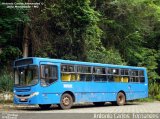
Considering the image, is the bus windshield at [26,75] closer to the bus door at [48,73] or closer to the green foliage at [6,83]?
the bus door at [48,73]

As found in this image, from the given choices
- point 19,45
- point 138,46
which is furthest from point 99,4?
point 19,45

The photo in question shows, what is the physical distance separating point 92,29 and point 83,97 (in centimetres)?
962

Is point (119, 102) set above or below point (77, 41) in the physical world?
below

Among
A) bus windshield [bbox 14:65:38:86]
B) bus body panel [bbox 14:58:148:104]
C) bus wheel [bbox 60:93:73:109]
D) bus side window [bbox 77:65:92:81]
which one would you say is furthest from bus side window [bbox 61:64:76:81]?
bus windshield [bbox 14:65:38:86]

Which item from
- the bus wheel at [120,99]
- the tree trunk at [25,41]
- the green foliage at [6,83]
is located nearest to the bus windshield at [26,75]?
the green foliage at [6,83]

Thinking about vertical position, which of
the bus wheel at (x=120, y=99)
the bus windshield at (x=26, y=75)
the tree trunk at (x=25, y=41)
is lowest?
the bus wheel at (x=120, y=99)

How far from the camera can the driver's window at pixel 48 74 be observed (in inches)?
850

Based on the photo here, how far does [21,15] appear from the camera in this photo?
27219 mm

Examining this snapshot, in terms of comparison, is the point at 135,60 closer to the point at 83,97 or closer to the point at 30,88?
the point at 83,97

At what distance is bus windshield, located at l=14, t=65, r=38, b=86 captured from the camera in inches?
843

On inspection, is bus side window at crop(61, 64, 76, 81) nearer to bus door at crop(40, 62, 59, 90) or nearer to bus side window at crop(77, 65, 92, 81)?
bus side window at crop(77, 65, 92, 81)

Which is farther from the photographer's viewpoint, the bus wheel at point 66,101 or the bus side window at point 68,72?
the bus side window at point 68,72

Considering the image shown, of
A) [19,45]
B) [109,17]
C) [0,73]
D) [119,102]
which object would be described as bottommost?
[119,102]

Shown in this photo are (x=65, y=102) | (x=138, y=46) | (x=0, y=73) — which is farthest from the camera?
(x=138, y=46)
